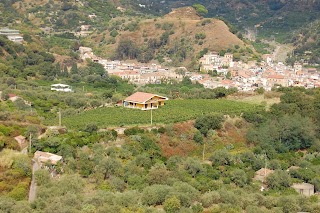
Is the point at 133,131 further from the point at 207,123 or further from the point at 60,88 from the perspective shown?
the point at 60,88

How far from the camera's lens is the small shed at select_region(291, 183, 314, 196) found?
30.0m

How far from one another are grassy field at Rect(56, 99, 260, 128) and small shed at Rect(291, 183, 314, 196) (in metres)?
9.71

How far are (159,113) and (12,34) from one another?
1507 inches

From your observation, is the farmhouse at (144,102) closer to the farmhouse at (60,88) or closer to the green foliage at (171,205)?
the farmhouse at (60,88)

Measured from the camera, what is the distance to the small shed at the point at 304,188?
30047 mm

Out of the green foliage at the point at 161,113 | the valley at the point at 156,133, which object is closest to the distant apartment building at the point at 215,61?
the valley at the point at 156,133

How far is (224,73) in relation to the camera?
69.8m

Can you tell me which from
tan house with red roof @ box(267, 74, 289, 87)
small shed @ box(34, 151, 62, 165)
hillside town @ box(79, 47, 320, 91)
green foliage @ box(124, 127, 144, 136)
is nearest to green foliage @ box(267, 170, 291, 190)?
green foliage @ box(124, 127, 144, 136)

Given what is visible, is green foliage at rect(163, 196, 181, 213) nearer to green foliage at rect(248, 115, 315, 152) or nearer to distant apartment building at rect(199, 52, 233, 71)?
green foliage at rect(248, 115, 315, 152)

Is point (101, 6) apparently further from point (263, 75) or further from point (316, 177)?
point (316, 177)

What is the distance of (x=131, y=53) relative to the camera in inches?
3253

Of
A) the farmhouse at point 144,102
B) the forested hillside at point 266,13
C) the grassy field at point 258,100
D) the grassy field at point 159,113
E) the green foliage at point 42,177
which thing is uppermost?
the forested hillside at point 266,13

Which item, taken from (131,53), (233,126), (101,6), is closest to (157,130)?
(233,126)

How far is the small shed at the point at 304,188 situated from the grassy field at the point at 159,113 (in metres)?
9.71
